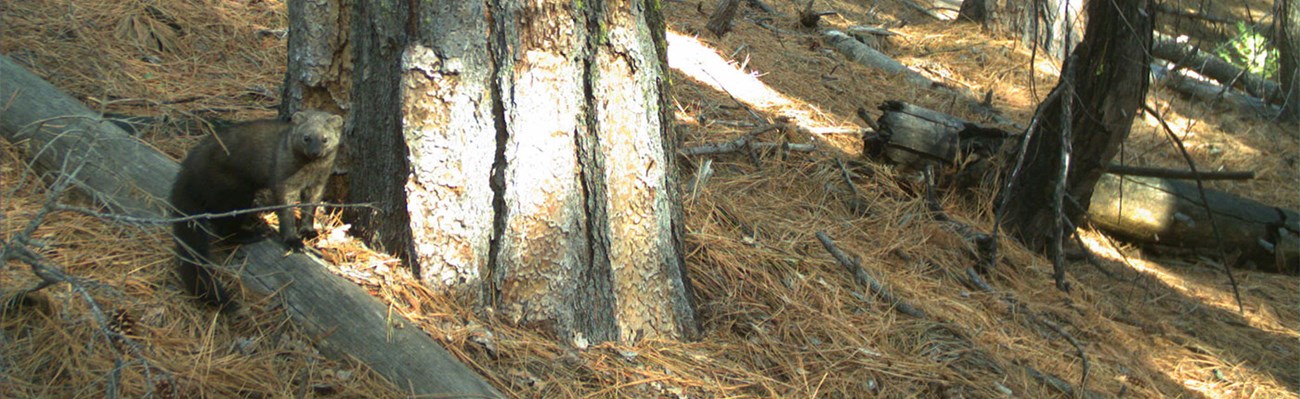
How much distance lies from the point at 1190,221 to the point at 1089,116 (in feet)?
5.85

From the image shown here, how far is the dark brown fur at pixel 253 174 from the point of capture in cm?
330

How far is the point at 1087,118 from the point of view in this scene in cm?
501

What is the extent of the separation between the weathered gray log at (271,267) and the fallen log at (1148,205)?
3.63m

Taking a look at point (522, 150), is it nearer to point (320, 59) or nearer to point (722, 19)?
point (320, 59)

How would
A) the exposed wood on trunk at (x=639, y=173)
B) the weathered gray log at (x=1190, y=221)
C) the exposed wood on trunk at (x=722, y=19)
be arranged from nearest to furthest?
the exposed wood on trunk at (x=639, y=173) < the weathered gray log at (x=1190, y=221) < the exposed wood on trunk at (x=722, y=19)

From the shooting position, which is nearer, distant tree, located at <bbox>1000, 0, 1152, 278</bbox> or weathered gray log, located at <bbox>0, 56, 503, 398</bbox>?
weathered gray log, located at <bbox>0, 56, 503, 398</bbox>

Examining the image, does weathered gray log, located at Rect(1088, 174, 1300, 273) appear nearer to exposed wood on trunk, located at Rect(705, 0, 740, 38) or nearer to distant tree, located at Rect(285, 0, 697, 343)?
exposed wood on trunk, located at Rect(705, 0, 740, 38)

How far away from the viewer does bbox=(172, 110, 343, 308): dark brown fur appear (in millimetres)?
3305

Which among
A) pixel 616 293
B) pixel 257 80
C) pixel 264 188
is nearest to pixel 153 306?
pixel 264 188

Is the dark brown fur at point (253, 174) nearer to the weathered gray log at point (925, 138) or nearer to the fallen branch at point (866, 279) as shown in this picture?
the fallen branch at point (866, 279)

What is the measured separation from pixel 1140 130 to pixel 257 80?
7600 mm

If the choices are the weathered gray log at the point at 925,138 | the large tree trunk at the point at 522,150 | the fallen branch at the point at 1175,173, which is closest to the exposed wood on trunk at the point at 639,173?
the large tree trunk at the point at 522,150

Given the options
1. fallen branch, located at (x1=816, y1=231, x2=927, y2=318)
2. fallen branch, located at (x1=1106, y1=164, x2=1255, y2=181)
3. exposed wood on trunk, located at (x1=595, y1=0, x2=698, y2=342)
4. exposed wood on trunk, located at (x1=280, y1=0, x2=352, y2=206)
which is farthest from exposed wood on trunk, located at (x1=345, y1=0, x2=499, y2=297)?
fallen branch, located at (x1=1106, y1=164, x2=1255, y2=181)

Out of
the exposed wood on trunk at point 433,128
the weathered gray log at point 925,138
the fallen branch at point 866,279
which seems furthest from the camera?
the weathered gray log at point 925,138
